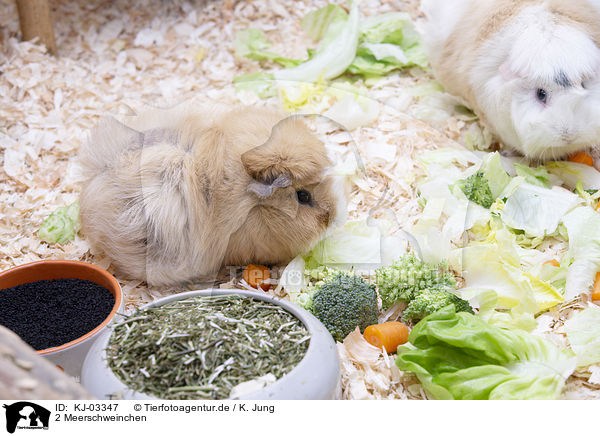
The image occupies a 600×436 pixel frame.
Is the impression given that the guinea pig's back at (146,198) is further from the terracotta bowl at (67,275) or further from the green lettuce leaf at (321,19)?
the green lettuce leaf at (321,19)

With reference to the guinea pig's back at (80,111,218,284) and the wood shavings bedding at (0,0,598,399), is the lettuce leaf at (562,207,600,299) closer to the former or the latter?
the wood shavings bedding at (0,0,598,399)

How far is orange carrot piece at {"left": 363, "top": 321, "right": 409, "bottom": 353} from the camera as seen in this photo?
1.91 metres

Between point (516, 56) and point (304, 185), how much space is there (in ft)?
3.97

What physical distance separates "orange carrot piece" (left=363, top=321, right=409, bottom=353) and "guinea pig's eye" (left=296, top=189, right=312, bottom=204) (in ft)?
1.75

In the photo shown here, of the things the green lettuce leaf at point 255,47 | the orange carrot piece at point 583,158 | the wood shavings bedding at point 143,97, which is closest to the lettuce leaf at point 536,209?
the orange carrot piece at point 583,158

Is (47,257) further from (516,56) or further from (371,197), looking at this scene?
(516,56)

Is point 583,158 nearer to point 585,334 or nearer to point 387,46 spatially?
point 585,334

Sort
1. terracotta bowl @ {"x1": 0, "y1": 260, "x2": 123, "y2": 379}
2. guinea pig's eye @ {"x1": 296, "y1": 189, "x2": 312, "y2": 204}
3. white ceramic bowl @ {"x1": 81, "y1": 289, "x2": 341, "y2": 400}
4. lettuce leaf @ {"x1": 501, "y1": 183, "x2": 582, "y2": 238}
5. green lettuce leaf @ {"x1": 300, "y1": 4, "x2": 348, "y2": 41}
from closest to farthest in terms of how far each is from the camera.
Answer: white ceramic bowl @ {"x1": 81, "y1": 289, "x2": 341, "y2": 400} < terracotta bowl @ {"x1": 0, "y1": 260, "x2": 123, "y2": 379} < guinea pig's eye @ {"x1": 296, "y1": 189, "x2": 312, "y2": 204} < lettuce leaf @ {"x1": 501, "y1": 183, "x2": 582, "y2": 238} < green lettuce leaf @ {"x1": 300, "y1": 4, "x2": 348, "y2": 41}

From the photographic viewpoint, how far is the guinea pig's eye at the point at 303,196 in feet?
7.14

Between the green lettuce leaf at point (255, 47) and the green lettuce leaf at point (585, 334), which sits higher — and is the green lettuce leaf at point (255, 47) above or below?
above

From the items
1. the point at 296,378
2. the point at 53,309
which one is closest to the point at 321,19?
the point at 53,309

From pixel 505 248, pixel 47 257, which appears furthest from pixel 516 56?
pixel 47 257

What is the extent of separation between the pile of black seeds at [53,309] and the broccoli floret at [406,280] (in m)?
0.93
